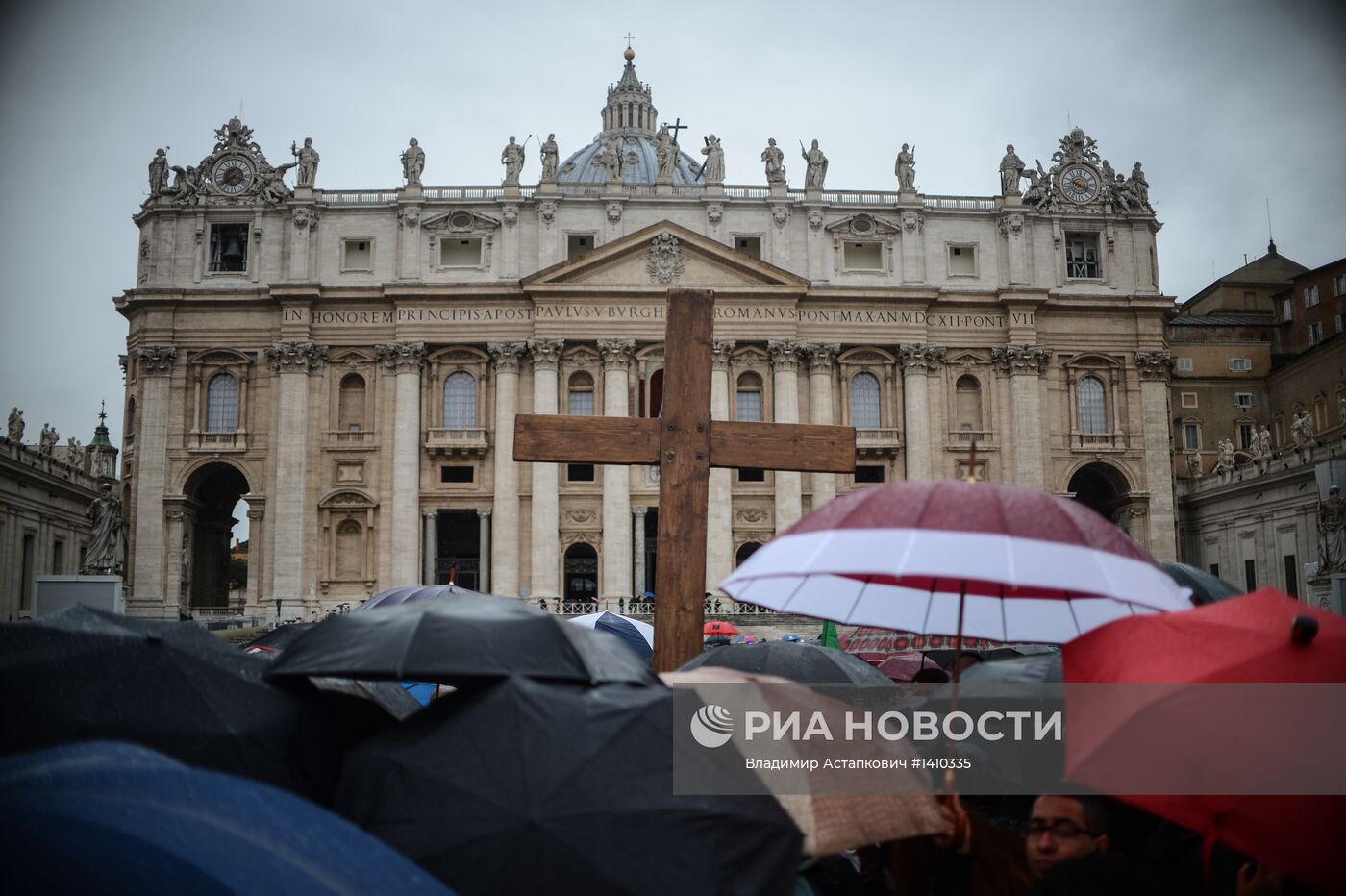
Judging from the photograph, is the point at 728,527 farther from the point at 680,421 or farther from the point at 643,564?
the point at 680,421

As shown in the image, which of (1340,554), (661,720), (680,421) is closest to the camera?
(661,720)

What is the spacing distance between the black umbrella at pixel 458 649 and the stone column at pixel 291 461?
38.3 meters

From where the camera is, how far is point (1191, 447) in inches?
1970

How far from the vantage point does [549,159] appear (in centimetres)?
4344

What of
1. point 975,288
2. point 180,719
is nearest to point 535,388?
point 975,288

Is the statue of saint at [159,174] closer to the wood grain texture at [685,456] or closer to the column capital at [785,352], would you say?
the column capital at [785,352]

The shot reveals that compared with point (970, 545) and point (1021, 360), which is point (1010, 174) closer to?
point (1021, 360)

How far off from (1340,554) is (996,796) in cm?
2787

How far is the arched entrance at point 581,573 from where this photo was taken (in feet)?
139

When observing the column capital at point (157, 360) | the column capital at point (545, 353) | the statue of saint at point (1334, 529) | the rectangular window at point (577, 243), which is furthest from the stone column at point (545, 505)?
the statue of saint at point (1334, 529)

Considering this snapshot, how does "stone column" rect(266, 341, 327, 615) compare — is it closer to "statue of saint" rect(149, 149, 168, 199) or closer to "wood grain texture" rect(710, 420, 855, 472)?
"statue of saint" rect(149, 149, 168, 199)

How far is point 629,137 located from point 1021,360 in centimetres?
4153

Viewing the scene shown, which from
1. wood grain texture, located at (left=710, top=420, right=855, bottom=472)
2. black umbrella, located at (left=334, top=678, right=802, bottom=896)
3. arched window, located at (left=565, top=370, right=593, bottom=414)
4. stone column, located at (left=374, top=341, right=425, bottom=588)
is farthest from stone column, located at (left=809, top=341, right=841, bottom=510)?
black umbrella, located at (left=334, top=678, right=802, bottom=896)

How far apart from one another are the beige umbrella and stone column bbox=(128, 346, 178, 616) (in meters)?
41.0
